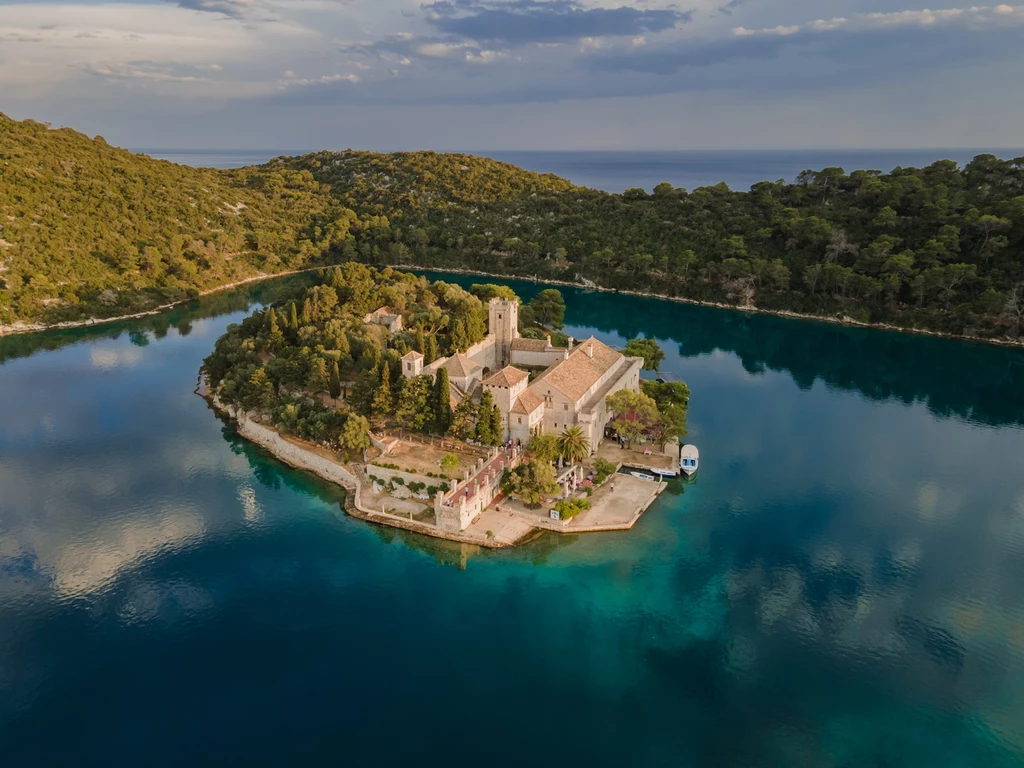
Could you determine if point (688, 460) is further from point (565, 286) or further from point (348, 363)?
point (565, 286)

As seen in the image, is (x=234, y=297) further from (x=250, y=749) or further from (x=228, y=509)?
(x=250, y=749)

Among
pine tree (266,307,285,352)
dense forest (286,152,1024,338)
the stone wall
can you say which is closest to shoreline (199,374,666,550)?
the stone wall

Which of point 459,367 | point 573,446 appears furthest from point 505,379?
point 573,446

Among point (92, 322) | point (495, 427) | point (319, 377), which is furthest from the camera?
point (92, 322)

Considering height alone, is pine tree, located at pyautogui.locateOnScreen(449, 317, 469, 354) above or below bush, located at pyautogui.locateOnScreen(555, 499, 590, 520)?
above

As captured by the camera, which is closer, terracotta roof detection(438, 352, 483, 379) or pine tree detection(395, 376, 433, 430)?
pine tree detection(395, 376, 433, 430)

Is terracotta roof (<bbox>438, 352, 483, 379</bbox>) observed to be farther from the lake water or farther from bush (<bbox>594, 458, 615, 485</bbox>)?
the lake water
